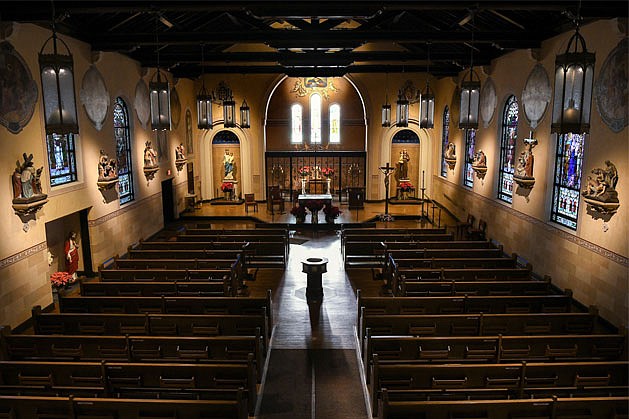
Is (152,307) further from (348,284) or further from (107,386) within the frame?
(348,284)

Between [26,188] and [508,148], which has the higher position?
[508,148]

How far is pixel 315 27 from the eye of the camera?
1340 centimetres

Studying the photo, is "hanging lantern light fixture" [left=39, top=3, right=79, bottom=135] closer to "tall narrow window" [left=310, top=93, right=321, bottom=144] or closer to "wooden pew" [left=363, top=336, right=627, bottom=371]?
"wooden pew" [left=363, top=336, right=627, bottom=371]

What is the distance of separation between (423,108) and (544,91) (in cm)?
299

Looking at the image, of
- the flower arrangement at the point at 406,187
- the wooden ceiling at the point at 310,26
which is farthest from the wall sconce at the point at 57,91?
the flower arrangement at the point at 406,187

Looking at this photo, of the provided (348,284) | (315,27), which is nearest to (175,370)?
(348,284)

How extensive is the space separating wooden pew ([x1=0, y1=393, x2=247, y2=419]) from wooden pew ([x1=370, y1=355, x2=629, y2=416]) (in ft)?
6.46

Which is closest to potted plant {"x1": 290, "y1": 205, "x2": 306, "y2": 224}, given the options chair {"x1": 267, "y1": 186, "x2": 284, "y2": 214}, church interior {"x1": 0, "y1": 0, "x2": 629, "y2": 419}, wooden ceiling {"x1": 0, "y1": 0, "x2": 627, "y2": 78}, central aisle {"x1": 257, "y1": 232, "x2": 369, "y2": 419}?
church interior {"x1": 0, "y1": 0, "x2": 629, "y2": 419}

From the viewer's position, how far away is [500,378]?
237 inches

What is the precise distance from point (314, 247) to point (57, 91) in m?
10.6

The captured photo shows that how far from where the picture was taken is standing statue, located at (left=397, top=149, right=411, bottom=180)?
2330 cm

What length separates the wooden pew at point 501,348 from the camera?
672 centimetres

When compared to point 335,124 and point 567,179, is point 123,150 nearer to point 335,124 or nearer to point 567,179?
point 335,124

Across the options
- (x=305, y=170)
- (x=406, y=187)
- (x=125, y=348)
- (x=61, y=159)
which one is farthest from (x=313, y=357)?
(x=305, y=170)
